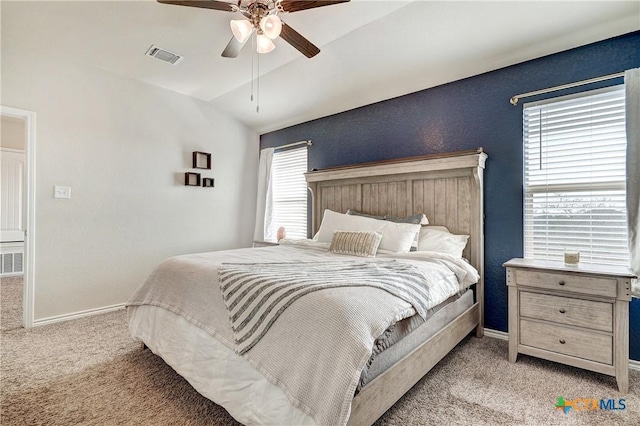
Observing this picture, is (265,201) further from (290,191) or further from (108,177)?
(108,177)

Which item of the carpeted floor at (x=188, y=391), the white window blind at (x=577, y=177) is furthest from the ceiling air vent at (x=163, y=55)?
the white window blind at (x=577, y=177)

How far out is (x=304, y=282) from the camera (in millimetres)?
1557

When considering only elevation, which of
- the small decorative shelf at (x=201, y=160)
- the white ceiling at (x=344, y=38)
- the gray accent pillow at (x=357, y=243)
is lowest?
the gray accent pillow at (x=357, y=243)

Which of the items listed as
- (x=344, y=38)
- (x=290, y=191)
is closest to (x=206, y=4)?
(x=344, y=38)

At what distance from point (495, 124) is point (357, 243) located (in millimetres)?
1681

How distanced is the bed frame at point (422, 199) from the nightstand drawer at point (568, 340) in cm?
42

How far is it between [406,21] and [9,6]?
10.7 ft

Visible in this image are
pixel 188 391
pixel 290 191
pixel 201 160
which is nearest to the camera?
pixel 188 391

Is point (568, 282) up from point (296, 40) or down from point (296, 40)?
down

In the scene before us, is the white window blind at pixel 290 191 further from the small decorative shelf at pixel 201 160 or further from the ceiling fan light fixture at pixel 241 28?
the ceiling fan light fixture at pixel 241 28

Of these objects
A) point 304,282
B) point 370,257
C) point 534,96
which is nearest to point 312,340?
point 304,282

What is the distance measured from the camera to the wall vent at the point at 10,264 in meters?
5.20

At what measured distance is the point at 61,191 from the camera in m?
3.11

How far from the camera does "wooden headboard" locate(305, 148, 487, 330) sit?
8.95ft
